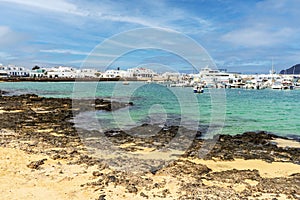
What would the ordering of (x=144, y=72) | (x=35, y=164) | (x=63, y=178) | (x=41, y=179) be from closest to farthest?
(x=41, y=179)
(x=63, y=178)
(x=35, y=164)
(x=144, y=72)

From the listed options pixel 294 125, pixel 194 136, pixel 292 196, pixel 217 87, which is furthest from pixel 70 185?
pixel 217 87

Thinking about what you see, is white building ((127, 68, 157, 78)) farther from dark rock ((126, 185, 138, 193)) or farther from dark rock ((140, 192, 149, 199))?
dark rock ((140, 192, 149, 199))

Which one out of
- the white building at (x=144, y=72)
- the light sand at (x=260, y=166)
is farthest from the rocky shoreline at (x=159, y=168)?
the white building at (x=144, y=72)

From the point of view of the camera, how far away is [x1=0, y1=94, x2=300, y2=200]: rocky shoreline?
6.62 metres

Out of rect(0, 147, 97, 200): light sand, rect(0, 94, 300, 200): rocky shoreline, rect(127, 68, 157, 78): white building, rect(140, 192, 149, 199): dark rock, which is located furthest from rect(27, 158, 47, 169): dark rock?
rect(127, 68, 157, 78): white building

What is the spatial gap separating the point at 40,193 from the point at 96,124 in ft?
36.7

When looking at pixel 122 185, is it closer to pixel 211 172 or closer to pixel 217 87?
pixel 211 172

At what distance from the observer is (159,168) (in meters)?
8.45

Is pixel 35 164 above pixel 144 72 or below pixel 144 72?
below

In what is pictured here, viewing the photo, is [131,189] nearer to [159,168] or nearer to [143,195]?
[143,195]

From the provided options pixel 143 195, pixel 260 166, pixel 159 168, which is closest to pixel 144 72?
pixel 260 166

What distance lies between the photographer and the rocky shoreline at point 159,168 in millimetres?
6621

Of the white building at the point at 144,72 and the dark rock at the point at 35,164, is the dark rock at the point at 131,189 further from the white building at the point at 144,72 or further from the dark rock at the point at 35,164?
the white building at the point at 144,72

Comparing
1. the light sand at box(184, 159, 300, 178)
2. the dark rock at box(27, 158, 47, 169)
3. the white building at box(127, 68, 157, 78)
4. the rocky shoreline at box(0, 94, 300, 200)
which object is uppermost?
the white building at box(127, 68, 157, 78)
